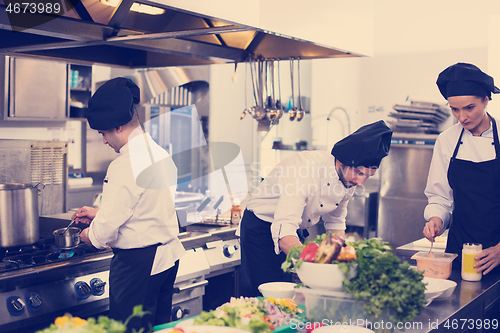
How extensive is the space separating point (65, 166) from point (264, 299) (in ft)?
8.51

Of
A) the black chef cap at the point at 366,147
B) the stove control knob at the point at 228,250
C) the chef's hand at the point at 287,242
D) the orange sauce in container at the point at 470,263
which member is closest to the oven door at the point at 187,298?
the stove control knob at the point at 228,250

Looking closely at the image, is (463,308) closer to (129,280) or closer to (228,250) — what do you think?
(129,280)

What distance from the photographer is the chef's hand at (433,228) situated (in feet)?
7.35

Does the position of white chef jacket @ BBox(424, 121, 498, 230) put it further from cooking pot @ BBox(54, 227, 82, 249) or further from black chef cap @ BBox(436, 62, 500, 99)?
cooking pot @ BBox(54, 227, 82, 249)

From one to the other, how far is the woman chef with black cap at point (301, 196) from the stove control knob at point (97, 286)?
76 cm

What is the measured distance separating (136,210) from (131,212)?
0.09 feet

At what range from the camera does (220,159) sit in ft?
22.8

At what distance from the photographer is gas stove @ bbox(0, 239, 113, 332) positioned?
202 centimetres

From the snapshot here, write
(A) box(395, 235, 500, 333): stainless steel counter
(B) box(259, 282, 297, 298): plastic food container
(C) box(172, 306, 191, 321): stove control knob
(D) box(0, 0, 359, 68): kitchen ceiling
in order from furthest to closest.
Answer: (C) box(172, 306, 191, 321): stove control knob → (D) box(0, 0, 359, 68): kitchen ceiling → (B) box(259, 282, 297, 298): plastic food container → (A) box(395, 235, 500, 333): stainless steel counter

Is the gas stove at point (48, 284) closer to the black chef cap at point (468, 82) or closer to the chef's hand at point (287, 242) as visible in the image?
the chef's hand at point (287, 242)

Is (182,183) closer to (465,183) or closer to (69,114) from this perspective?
(69,114)

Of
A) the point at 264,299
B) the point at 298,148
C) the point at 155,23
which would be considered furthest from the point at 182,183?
the point at 264,299

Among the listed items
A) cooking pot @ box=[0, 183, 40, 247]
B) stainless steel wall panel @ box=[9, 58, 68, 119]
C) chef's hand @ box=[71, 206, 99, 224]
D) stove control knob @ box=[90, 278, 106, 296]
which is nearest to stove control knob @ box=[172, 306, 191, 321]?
stove control knob @ box=[90, 278, 106, 296]

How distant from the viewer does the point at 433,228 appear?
2252 mm
